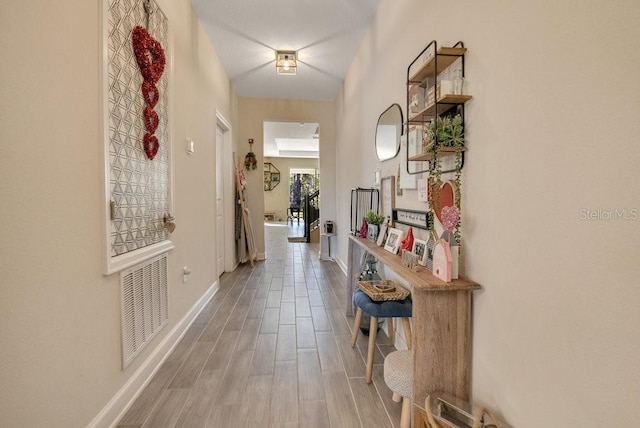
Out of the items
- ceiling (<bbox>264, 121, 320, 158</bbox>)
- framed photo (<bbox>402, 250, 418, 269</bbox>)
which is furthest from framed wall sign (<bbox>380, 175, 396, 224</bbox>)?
ceiling (<bbox>264, 121, 320, 158</bbox>)

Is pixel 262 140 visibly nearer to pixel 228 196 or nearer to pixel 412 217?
pixel 228 196

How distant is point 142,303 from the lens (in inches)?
70.8

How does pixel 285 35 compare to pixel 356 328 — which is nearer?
pixel 356 328

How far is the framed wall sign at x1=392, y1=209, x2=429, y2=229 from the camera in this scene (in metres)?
1.78

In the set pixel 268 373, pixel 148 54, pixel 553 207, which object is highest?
pixel 148 54

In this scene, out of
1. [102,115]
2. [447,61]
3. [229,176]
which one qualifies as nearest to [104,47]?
[102,115]

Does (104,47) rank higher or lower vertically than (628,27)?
higher

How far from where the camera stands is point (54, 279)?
112cm

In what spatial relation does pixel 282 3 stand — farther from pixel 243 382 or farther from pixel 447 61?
pixel 243 382

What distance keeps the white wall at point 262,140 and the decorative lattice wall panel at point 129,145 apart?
314 cm

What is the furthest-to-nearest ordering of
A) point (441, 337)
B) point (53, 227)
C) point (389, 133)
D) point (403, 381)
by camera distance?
point (389, 133), point (403, 381), point (441, 337), point (53, 227)

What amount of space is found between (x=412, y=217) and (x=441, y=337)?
89 centimetres

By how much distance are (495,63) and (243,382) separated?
2099 millimetres

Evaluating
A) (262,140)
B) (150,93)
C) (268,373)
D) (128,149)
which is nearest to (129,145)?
(128,149)
